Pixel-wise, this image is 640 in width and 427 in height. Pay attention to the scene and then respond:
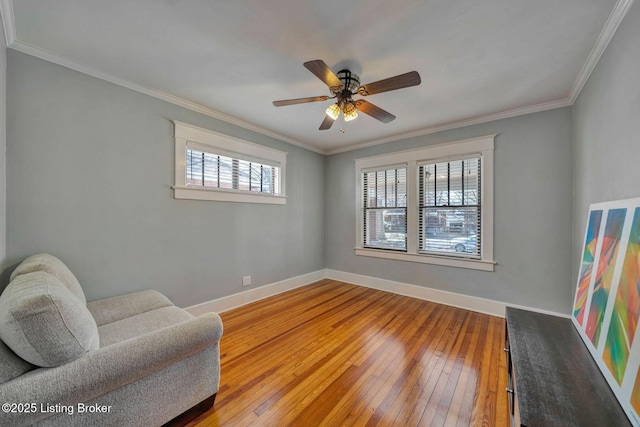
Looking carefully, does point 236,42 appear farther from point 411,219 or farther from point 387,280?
point 387,280

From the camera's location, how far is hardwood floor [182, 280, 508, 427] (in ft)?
5.13

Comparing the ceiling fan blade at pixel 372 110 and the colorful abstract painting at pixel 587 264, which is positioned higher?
the ceiling fan blade at pixel 372 110

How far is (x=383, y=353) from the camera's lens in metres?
2.24

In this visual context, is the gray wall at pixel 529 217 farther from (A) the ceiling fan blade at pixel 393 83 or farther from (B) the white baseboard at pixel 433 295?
(A) the ceiling fan blade at pixel 393 83

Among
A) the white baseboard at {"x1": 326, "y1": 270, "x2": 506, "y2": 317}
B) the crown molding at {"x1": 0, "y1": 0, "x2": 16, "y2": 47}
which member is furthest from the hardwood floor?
the crown molding at {"x1": 0, "y1": 0, "x2": 16, "y2": 47}

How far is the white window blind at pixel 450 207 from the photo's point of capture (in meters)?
3.32

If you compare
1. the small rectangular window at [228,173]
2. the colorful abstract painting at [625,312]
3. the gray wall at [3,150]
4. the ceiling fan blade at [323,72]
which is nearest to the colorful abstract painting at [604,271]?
the colorful abstract painting at [625,312]

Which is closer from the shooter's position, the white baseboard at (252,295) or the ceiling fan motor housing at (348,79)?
the ceiling fan motor housing at (348,79)

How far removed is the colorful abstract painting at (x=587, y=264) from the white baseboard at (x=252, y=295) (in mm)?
3348

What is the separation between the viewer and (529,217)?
2.90 metres

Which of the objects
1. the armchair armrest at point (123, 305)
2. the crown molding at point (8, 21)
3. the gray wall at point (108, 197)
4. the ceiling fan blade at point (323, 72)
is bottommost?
the armchair armrest at point (123, 305)

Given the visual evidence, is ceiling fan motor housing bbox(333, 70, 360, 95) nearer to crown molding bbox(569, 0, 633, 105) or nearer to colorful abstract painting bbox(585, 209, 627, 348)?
crown molding bbox(569, 0, 633, 105)

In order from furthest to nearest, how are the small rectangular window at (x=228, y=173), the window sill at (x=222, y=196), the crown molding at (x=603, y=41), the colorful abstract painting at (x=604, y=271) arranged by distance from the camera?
the small rectangular window at (x=228, y=173), the window sill at (x=222, y=196), the crown molding at (x=603, y=41), the colorful abstract painting at (x=604, y=271)

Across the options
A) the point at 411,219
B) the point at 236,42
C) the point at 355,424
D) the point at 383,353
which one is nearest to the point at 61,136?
the point at 236,42
